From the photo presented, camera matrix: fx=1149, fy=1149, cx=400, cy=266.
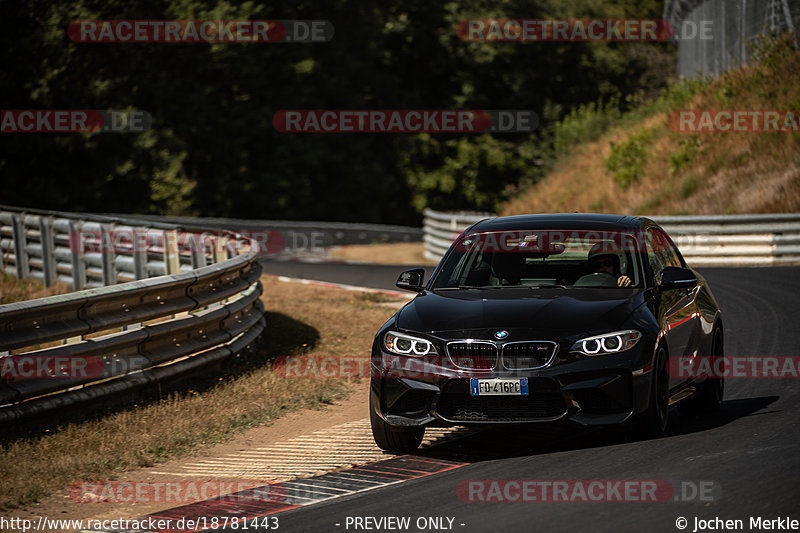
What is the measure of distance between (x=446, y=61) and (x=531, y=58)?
4.75 m

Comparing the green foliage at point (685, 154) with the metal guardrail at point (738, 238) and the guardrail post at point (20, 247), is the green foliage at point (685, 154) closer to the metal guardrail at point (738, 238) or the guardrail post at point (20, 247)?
the metal guardrail at point (738, 238)

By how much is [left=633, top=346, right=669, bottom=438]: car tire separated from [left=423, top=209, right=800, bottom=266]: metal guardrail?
16582 millimetres

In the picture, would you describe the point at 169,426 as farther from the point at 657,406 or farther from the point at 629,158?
the point at 629,158

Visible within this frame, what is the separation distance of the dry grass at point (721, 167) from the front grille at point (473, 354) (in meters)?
21.8

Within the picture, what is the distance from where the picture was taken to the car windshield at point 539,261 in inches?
347

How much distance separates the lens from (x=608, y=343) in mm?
7605

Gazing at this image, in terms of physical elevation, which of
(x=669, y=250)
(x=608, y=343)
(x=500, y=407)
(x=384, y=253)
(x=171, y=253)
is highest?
(x=669, y=250)

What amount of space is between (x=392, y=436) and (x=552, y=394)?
4.17ft

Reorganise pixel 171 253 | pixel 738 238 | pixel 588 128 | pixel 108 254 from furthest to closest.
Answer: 1. pixel 588 128
2. pixel 738 238
3. pixel 108 254
4. pixel 171 253

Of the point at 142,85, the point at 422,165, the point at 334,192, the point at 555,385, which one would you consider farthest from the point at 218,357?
the point at 422,165

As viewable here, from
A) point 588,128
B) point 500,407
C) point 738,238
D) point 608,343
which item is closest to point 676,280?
point 608,343

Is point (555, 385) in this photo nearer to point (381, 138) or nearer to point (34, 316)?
point (34, 316)

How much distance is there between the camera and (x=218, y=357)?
1159cm

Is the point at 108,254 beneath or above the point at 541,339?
beneath
